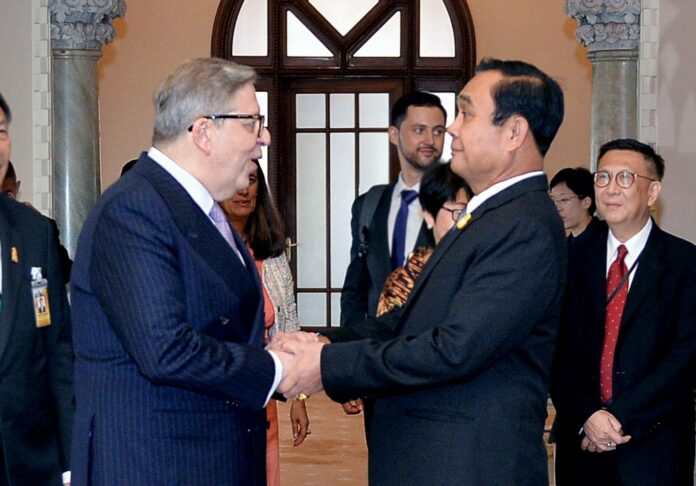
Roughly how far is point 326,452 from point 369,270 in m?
3.45

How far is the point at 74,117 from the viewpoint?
8.28 m

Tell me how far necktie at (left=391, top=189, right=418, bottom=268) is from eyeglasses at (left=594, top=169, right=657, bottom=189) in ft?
3.06

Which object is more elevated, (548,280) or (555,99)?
(555,99)

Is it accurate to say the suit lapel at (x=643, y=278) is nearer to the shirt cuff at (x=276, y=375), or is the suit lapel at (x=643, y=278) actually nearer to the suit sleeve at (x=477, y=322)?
the suit sleeve at (x=477, y=322)

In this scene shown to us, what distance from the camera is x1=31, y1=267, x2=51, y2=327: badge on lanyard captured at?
3.46m

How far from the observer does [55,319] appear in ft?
11.6

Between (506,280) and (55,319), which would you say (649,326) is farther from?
(55,319)

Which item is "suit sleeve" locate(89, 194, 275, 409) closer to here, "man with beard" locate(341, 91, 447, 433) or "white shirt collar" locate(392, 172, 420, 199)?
"man with beard" locate(341, 91, 447, 433)

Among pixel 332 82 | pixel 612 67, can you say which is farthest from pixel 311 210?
pixel 612 67

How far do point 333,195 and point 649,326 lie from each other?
8253mm

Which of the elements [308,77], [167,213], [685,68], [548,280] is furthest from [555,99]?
[308,77]

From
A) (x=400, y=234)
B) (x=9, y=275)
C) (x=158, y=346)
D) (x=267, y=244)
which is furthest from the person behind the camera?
(x=400, y=234)

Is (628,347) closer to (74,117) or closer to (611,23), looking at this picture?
(611,23)

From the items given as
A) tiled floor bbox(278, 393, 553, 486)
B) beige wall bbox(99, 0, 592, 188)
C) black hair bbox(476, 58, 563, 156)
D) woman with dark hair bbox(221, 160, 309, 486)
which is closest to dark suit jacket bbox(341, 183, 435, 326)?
woman with dark hair bbox(221, 160, 309, 486)
